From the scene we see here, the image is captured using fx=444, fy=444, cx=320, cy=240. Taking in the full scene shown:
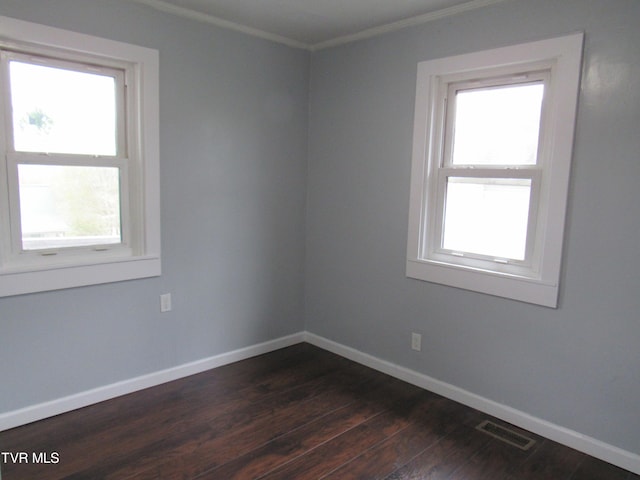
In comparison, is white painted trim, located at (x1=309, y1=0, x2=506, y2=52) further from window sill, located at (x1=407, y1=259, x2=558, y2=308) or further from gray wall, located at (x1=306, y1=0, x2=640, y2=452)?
window sill, located at (x1=407, y1=259, x2=558, y2=308)

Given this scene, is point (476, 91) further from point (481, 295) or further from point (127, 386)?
point (127, 386)

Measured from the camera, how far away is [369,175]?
3.29 metres

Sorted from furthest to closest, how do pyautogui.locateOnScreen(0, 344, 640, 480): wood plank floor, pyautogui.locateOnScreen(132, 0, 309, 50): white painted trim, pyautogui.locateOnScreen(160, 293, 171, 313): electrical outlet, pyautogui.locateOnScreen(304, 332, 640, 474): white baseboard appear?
pyautogui.locateOnScreen(160, 293, 171, 313): electrical outlet, pyautogui.locateOnScreen(132, 0, 309, 50): white painted trim, pyautogui.locateOnScreen(304, 332, 640, 474): white baseboard, pyautogui.locateOnScreen(0, 344, 640, 480): wood plank floor

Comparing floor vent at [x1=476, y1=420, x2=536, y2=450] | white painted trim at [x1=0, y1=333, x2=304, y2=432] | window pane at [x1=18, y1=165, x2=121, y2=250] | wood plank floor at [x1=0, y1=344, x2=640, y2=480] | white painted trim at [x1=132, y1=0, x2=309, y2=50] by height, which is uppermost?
white painted trim at [x1=132, y1=0, x2=309, y2=50]

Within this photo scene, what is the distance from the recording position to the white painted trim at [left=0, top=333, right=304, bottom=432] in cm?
245

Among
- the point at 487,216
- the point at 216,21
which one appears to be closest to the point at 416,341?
the point at 487,216

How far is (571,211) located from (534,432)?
1.26 m

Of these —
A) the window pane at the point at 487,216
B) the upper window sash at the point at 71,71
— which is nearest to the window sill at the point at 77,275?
the upper window sash at the point at 71,71

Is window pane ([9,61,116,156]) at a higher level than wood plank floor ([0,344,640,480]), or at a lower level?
higher

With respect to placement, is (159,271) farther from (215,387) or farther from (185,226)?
(215,387)

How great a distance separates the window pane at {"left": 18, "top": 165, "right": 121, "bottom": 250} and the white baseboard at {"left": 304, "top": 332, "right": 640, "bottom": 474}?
199 cm

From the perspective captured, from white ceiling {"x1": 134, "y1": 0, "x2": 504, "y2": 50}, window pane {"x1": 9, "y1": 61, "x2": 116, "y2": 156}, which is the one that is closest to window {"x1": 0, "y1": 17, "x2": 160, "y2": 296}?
window pane {"x1": 9, "y1": 61, "x2": 116, "y2": 156}

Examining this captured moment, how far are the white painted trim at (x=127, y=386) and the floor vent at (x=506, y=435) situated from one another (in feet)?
5.66

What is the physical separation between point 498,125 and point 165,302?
242cm
